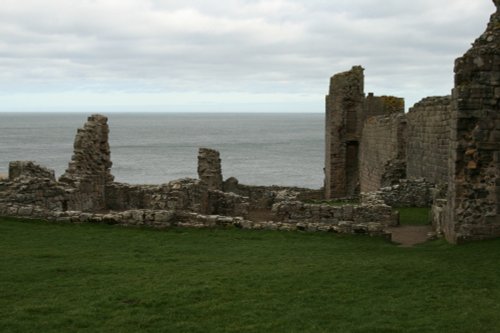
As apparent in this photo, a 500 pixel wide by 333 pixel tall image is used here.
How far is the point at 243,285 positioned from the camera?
11.3 metres

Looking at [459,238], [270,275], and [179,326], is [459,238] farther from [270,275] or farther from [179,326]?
[179,326]

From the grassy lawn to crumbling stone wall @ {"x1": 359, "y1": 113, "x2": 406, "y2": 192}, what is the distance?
1331 cm

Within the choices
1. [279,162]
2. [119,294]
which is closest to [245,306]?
[119,294]

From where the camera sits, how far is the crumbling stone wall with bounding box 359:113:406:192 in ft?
96.0

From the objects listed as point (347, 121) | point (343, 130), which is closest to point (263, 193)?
point (343, 130)

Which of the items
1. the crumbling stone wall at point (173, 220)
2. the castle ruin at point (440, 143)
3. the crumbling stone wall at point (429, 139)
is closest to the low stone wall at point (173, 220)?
the crumbling stone wall at point (173, 220)

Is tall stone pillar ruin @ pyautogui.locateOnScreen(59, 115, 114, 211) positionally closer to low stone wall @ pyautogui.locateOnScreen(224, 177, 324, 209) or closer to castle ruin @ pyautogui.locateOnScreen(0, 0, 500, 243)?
castle ruin @ pyautogui.locateOnScreen(0, 0, 500, 243)

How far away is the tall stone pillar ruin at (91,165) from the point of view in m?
24.0

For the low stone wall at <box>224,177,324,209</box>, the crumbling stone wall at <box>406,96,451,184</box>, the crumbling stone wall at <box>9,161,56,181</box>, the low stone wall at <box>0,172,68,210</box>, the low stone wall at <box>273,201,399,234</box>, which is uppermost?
the crumbling stone wall at <box>406,96,451,184</box>

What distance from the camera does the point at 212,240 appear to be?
637 inches

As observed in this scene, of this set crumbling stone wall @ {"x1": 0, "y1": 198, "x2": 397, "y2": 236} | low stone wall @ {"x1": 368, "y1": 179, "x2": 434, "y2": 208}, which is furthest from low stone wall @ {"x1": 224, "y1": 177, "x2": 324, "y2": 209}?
crumbling stone wall @ {"x1": 0, "y1": 198, "x2": 397, "y2": 236}

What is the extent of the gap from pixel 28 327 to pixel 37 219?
935 centimetres

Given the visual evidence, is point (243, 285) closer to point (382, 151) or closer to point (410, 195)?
point (410, 195)

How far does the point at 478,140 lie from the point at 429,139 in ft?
35.0
